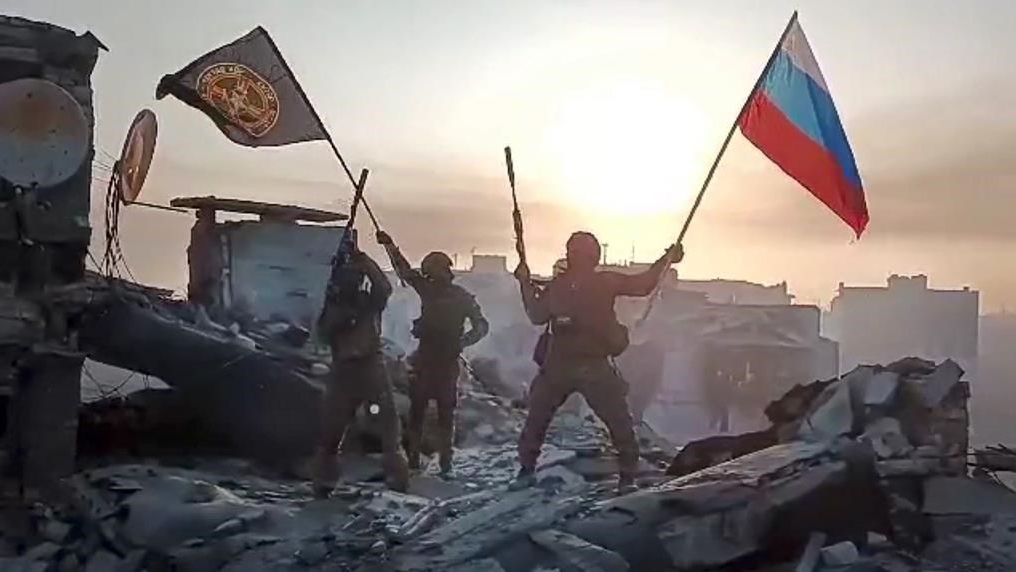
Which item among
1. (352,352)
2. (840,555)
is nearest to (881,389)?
(840,555)

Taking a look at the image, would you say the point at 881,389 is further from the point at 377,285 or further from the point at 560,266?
the point at 377,285

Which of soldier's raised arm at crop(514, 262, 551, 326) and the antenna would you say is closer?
soldier's raised arm at crop(514, 262, 551, 326)

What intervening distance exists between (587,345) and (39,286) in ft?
13.6

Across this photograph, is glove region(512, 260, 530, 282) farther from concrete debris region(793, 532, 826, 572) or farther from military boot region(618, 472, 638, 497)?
concrete debris region(793, 532, 826, 572)

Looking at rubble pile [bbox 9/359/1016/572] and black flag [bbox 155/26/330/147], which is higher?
black flag [bbox 155/26/330/147]

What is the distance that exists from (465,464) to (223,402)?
2472 millimetres

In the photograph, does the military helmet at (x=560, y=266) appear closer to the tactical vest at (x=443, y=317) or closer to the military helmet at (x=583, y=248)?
the military helmet at (x=583, y=248)

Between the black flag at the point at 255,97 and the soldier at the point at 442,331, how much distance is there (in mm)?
1474

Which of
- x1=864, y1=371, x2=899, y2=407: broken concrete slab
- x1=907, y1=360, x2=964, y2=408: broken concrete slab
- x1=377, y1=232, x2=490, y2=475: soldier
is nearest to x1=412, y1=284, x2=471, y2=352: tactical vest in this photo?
x1=377, y1=232, x2=490, y2=475: soldier

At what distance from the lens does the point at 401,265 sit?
386 inches

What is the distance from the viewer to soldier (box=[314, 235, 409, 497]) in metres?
8.74

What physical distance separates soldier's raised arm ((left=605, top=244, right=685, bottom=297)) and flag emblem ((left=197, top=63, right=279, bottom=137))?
3.66 meters

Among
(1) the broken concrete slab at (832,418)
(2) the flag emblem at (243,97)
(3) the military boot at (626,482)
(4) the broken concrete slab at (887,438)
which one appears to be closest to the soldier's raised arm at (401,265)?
(2) the flag emblem at (243,97)

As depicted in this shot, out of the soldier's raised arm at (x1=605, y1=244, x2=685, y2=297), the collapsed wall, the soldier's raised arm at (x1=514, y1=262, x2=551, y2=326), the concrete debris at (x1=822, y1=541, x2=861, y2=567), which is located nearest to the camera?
the concrete debris at (x1=822, y1=541, x2=861, y2=567)
